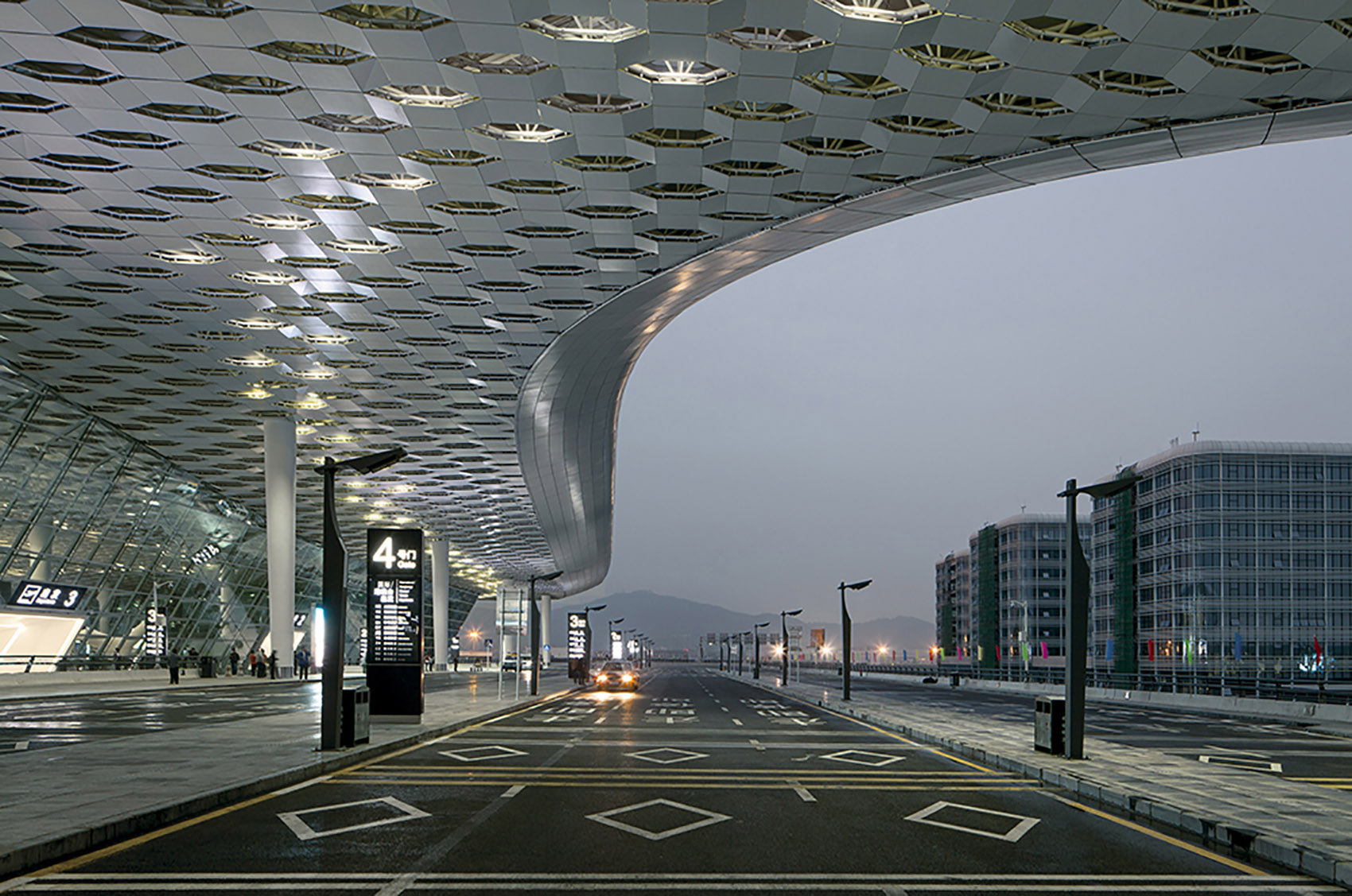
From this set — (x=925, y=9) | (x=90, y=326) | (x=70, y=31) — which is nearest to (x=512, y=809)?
(x=925, y=9)

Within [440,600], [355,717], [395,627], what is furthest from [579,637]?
[355,717]

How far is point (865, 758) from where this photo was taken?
1894 centimetres

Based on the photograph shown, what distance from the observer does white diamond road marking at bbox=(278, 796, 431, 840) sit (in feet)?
35.2

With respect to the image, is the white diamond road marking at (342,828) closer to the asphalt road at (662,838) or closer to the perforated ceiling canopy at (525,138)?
the asphalt road at (662,838)

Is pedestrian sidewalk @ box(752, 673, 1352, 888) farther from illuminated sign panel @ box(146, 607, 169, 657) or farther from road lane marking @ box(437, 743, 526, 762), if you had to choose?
illuminated sign panel @ box(146, 607, 169, 657)

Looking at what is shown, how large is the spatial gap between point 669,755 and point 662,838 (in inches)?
353

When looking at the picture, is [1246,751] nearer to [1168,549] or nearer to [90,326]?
[90,326]

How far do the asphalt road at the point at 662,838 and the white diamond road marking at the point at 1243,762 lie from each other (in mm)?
4457

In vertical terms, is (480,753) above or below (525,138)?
below

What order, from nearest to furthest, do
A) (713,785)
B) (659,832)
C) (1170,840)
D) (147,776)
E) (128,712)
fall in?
1. (1170,840)
2. (659,832)
3. (147,776)
4. (713,785)
5. (128,712)

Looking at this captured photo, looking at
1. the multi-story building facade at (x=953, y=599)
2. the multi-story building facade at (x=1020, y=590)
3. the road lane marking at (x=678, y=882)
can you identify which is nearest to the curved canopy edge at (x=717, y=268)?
the road lane marking at (x=678, y=882)

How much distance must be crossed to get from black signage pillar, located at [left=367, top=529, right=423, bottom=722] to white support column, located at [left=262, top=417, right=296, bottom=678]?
97.5ft

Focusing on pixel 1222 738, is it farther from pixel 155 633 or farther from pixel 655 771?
pixel 155 633

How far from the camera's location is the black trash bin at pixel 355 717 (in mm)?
18219
